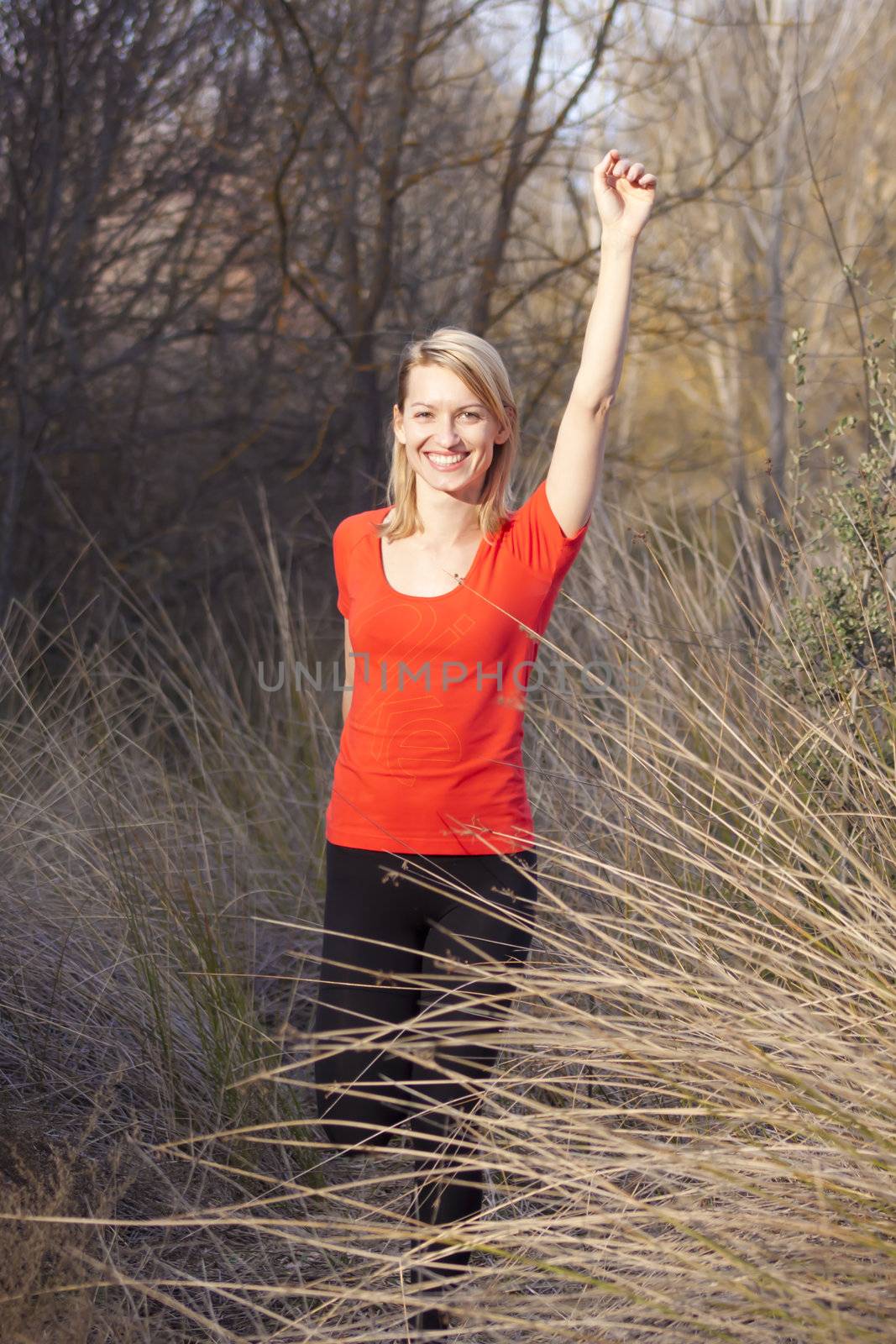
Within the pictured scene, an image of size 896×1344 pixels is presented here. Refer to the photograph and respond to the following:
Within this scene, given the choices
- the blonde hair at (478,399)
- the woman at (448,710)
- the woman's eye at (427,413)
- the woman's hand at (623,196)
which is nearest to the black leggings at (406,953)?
the woman at (448,710)

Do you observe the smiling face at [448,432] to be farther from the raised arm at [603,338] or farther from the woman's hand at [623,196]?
the woman's hand at [623,196]

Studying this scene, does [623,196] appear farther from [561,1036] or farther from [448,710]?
[561,1036]

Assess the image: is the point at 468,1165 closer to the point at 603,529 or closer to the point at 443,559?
the point at 443,559

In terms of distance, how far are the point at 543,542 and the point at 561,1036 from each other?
0.95m

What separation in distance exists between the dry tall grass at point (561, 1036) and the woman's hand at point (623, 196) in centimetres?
74

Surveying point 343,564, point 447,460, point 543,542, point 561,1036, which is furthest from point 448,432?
point 561,1036

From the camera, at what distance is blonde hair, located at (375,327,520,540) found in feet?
8.71

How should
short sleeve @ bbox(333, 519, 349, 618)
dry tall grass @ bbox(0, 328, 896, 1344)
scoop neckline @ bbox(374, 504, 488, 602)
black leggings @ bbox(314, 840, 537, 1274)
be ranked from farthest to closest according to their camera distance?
short sleeve @ bbox(333, 519, 349, 618), scoop neckline @ bbox(374, 504, 488, 602), black leggings @ bbox(314, 840, 537, 1274), dry tall grass @ bbox(0, 328, 896, 1344)

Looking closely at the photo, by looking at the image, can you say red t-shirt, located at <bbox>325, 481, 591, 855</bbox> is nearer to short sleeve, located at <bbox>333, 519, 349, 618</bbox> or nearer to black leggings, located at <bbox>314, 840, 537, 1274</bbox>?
black leggings, located at <bbox>314, 840, 537, 1274</bbox>

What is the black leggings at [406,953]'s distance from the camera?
8.10 ft

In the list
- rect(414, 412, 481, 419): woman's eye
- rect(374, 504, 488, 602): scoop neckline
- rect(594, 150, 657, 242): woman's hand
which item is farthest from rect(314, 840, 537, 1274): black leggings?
rect(594, 150, 657, 242): woman's hand

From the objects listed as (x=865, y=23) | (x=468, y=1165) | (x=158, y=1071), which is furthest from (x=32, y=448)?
(x=865, y=23)

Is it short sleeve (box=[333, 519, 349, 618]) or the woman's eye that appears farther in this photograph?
short sleeve (box=[333, 519, 349, 618])

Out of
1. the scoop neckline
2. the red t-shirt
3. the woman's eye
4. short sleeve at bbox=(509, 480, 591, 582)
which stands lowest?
the red t-shirt
